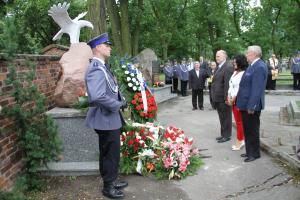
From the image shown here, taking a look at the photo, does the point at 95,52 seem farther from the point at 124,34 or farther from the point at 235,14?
the point at 235,14

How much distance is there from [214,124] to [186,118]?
139cm

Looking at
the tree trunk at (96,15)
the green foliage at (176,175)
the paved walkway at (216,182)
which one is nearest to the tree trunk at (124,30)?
the tree trunk at (96,15)

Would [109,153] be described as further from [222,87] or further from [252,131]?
[222,87]

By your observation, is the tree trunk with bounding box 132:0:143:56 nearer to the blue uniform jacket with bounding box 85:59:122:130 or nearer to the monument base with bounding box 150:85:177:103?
the monument base with bounding box 150:85:177:103

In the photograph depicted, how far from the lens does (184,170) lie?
583 centimetres

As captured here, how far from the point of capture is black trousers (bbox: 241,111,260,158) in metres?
6.34

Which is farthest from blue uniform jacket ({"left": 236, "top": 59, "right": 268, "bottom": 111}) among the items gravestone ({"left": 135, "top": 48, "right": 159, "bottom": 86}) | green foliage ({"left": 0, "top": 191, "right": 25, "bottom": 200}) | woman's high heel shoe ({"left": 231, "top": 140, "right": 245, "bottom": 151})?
gravestone ({"left": 135, "top": 48, "right": 159, "bottom": 86})

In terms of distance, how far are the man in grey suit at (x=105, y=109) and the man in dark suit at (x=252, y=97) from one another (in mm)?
2360

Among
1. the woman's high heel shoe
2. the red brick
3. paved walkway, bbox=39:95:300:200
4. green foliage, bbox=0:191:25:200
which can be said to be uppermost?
green foliage, bbox=0:191:25:200

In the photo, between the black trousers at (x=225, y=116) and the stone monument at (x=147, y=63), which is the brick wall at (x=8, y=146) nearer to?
the black trousers at (x=225, y=116)

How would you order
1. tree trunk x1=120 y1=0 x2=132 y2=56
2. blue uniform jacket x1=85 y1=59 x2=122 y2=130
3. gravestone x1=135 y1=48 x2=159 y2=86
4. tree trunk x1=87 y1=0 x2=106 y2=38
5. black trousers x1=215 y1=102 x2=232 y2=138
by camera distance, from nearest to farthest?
blue uniform jacket x1=85 y1=59 x2=122 y2=130, black trousers x1=215 y1=102 x2=232 y2=138, tree trunk x1=87 y1=0 x2=106 y2=38, tree trunk x1=120 y1=0 x2=132 y2=56, gravestone x1=135 y1=48 x2=159 y2=86

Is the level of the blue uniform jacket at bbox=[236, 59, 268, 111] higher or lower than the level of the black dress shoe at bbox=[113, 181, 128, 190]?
higher

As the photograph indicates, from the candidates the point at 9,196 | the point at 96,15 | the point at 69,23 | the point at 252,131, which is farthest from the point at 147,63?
the point at 9,196

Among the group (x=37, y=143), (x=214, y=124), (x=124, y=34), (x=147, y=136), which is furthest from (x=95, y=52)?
(x=124, y=34)
